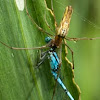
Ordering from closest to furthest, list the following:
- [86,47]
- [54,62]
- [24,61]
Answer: [24,61]
[54,62]
[86,47]

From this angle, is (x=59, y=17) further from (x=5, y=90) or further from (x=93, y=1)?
(x=5, y=90)

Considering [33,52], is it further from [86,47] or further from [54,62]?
[86,47]

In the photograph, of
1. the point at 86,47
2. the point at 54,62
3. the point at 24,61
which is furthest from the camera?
the point at 86,47

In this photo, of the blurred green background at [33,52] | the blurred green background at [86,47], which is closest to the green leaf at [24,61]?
the blurred green background at [33,52]

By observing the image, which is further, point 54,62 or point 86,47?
point 86,47

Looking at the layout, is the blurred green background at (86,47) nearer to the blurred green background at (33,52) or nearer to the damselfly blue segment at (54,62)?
the blurred green background at (33,52)

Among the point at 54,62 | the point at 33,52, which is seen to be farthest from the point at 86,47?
the point at 33,52

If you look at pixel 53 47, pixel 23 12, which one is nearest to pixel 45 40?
pixel 53 47

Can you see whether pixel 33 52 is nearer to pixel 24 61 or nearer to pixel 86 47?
pixel 24 61
